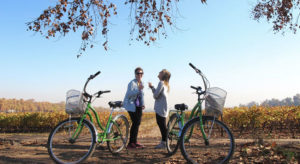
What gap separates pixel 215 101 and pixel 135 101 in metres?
2.22

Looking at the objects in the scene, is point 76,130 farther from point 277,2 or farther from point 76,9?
point 277,2

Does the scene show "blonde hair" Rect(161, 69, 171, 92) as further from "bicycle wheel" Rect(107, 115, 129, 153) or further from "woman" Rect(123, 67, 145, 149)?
"bicycle wheel" Rect(107, 115, 129, 153)

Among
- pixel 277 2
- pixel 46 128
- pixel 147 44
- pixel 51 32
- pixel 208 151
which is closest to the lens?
pixel 208 151

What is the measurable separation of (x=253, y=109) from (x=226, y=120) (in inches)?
52.3

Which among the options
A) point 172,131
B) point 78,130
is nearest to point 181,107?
point 172,131

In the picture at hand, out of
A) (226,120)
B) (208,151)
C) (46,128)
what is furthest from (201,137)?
(46,128)

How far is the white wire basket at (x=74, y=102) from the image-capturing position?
14.6 ft

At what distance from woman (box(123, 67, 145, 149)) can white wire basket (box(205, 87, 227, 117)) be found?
189cm

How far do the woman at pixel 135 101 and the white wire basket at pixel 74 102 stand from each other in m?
1.41

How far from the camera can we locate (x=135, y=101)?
19.1 feet

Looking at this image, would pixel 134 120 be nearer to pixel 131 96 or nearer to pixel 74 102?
pixel 131 96

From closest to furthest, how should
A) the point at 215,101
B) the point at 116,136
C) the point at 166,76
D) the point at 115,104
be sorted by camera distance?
1. the point at 215,101
2. the point at 115,104
3. the point at 116,136
4. the point at 166,76

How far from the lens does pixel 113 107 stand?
520 cm

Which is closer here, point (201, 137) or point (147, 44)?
point (201, 137)
